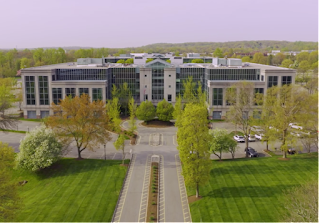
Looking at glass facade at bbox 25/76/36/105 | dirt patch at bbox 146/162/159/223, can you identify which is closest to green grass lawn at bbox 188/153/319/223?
dirt patch at bbox 146/162/159/223

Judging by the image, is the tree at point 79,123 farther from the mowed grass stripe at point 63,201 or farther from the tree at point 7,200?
the tree at point 7,200

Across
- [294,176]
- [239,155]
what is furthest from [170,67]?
[294,176]

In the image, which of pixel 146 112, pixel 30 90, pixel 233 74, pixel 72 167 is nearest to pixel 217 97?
pixel 233 74

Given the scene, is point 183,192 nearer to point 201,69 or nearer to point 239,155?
point 239,155

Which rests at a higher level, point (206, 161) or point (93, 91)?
point (93, 91)

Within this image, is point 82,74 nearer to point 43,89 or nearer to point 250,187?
point 43,89

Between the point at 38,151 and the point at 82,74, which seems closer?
the point at 38,151
